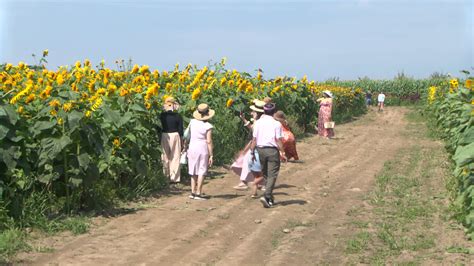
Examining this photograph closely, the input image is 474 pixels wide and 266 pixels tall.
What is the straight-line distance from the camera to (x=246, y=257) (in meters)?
6.78

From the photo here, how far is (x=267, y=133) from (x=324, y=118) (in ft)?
38.4

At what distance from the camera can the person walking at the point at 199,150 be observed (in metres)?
9.73

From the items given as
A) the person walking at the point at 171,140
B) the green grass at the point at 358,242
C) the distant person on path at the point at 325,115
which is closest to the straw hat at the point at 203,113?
the person walking at the point at 171,140

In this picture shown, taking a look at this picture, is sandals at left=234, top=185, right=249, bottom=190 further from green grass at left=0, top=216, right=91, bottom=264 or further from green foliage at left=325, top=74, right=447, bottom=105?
green foliage at left=325, top=74, right=447, bottom=105

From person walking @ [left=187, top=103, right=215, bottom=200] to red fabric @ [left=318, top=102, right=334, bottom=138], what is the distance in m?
11.2

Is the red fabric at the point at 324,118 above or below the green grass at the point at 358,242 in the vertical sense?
above

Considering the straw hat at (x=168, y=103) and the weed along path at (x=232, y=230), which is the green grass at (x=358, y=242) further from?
the straw hat at (x=168, y=103)

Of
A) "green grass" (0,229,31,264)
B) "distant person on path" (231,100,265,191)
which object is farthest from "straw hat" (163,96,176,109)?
"green grass" (0,229,31,264)

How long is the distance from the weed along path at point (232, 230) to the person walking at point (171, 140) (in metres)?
0.54

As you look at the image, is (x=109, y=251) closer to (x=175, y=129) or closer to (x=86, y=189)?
(x=86, y=189)

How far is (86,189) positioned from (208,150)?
2.15 metres

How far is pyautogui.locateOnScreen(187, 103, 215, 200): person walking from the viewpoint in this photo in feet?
31.9

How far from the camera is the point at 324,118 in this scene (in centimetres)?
2078

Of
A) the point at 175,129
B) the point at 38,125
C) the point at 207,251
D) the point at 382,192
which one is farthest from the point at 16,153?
the point at 382,192
